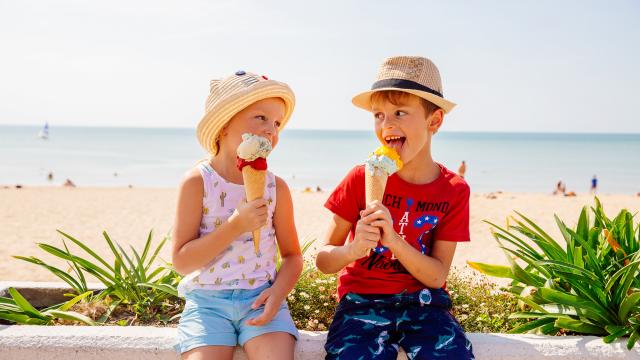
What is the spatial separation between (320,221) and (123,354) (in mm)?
12173

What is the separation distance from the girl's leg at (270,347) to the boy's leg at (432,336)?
0.55 meters

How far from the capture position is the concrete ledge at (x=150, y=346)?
2.68 m

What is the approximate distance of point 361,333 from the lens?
259 cm

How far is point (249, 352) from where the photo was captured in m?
2.49

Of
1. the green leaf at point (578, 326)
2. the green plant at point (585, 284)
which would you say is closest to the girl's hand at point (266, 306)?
the green plant at point (585, 284)

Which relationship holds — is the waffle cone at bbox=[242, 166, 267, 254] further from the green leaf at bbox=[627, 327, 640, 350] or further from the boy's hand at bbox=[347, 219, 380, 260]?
the green leaf at bbox=[627, 327, 640, 350]

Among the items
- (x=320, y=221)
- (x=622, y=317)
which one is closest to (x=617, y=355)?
(x=622, y=317)

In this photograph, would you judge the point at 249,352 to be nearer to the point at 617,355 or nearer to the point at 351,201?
the point at 351,201

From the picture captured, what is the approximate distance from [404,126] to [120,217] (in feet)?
47.5

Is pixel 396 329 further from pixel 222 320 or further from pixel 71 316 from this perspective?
pixel 71 316

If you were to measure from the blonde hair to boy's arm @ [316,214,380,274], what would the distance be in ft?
2.14

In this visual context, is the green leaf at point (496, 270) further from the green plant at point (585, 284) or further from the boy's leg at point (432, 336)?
the boy's leg at point (432, 336)

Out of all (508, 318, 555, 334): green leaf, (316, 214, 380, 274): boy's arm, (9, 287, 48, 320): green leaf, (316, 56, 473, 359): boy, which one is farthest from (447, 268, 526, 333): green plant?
(9, 287, 48, 320): green leaf

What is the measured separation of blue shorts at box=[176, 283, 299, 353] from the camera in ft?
8.17
